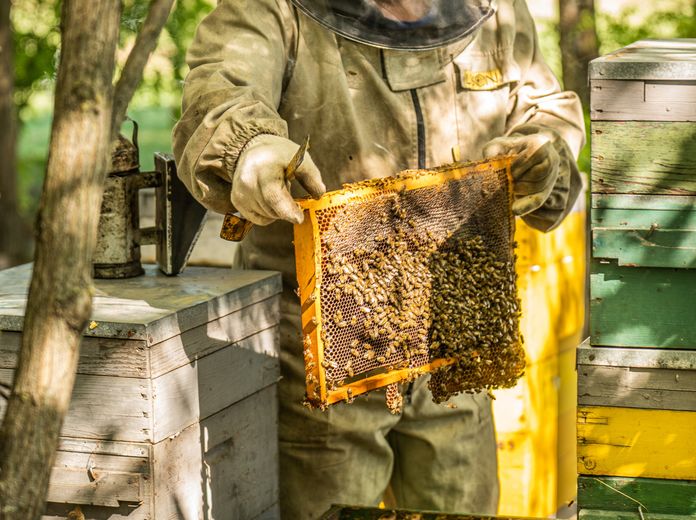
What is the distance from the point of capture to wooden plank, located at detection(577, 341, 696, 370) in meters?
2.20

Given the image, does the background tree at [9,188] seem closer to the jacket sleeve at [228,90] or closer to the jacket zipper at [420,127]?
the jacket sleeve at [228,90]

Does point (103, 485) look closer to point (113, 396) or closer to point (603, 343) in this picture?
point (113, 396)

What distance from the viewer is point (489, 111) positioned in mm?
2883

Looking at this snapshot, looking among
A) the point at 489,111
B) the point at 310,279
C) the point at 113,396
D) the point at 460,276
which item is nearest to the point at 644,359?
the point at 460,276

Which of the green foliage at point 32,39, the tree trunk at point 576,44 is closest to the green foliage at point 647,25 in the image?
the tree trunk at point 576,44

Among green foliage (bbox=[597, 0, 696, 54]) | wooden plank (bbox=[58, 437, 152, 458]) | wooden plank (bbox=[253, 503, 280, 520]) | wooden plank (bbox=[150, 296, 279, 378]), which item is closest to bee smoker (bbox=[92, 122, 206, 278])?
wooden plank (bbox=[150, 296, 279, 378])

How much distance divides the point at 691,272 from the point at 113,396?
1309 millimetres

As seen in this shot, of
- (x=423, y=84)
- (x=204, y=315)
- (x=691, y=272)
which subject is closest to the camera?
(x=691, y=272)

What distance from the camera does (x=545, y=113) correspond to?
116 inches

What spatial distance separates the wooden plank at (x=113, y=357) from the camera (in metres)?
2.18

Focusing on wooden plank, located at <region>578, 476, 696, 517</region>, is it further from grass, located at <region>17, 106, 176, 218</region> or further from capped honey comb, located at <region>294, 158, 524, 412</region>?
grass, located at <region>17, 106, 176, 218</region>

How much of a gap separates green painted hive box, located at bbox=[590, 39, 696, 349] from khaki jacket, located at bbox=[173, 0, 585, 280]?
64 cm

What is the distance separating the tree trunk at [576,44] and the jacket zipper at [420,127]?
2.13m

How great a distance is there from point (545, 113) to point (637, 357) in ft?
3.17
